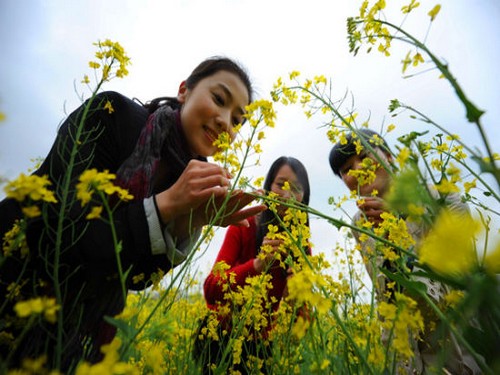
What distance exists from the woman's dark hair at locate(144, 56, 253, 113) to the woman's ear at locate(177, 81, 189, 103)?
0.05 metres

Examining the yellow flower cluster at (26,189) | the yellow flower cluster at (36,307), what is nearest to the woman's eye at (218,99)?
the yellow flower cluster at (26,189)

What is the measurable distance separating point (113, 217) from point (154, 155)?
0.34m

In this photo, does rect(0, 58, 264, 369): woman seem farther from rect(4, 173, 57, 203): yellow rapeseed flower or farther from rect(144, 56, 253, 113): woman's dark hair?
rect(144, 56, 253, 113): woman's dark hair

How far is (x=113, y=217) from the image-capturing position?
95 cm

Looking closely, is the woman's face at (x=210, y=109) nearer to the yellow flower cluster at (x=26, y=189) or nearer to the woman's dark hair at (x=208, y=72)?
the woman's dark hair at (x=208, y=72)

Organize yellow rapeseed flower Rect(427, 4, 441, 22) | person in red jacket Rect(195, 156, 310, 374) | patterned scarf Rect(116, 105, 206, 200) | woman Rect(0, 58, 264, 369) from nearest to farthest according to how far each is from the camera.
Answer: yellow rapeseed flower Rect(427, 4, 441, 22), woman Rect(0, 58, 264, 369), patterned scarf Rect(116, 105, 206, 200), person in red jacket Rect(195, 156, 310, 374)

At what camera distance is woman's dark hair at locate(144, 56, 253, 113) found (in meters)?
1.62

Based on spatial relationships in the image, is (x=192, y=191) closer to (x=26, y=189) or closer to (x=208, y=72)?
(x=26, y=189)

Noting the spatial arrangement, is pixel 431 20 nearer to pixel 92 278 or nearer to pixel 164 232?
pixel 164 232

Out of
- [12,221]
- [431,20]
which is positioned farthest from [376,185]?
[12,221]

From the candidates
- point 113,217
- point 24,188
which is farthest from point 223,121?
point 24,188

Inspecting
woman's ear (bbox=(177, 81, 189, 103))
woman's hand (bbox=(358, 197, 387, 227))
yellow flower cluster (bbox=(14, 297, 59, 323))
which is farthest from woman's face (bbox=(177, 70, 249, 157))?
yellow flower cluster (bbox=(14, 297, 59, 323))

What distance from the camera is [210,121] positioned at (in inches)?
57.7

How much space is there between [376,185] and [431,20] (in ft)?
4.51
